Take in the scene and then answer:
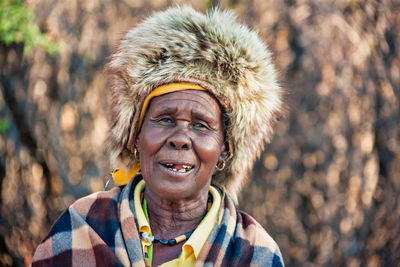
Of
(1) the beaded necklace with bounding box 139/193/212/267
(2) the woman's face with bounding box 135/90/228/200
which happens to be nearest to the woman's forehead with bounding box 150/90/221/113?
(2) the woman's face with bounding box 135/90/228/200

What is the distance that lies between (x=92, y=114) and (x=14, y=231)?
5.29 ft

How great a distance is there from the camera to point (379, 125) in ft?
15.0

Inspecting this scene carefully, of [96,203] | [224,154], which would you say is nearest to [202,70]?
[224,154]

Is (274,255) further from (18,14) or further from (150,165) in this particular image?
(18,14)

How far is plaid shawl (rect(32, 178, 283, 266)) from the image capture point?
1.95 meters

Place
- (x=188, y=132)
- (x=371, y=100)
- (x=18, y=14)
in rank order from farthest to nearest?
1. (x=371, y=100)
2. (x=18, y=14)
3. (x=188, y=132)

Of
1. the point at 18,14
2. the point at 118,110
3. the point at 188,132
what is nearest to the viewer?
the point at 188,132

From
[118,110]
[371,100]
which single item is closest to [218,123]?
[118,110]

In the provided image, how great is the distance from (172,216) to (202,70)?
0.81 metres

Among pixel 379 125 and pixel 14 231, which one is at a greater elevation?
pixel 379 125

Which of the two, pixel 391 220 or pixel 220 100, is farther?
pixel 391 220

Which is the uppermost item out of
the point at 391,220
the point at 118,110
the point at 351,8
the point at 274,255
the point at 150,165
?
the point at 351,8

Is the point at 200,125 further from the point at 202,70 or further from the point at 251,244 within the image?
the point at 251,244

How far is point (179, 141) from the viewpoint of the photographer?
6.65ft
